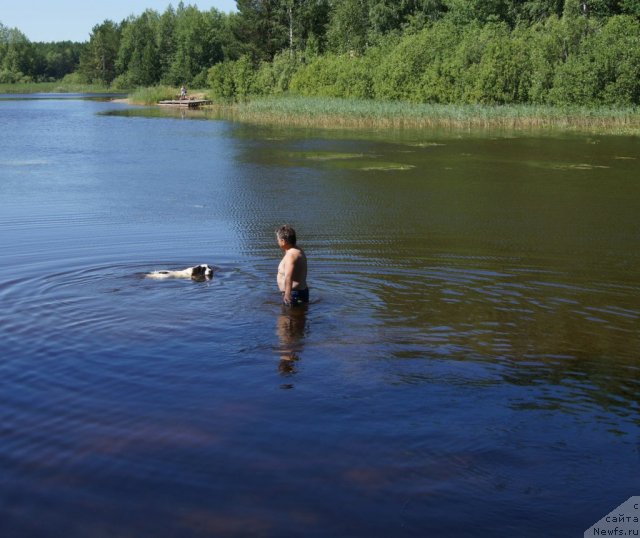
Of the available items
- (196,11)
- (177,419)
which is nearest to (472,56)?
(177,419)

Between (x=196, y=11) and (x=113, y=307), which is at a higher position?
(x=196, y=11)

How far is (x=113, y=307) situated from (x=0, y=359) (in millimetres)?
2512

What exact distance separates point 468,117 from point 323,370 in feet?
140

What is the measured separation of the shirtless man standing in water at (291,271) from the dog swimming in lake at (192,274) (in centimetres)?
204

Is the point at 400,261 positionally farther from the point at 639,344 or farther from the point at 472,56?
the point at 472,56

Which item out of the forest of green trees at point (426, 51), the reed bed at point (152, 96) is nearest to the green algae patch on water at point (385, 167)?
the forest of green trees at point (426, 51)

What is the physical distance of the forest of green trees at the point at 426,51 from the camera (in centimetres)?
5600

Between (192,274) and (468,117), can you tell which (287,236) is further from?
(468,117)

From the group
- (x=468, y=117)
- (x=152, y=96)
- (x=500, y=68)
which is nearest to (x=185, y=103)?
(x=152, y=96)

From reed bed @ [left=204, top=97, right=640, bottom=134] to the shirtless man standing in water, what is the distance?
37.9 meters

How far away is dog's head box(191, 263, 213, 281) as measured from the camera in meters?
14.0

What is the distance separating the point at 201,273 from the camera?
46.1ft

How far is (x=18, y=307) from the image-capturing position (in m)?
12.5

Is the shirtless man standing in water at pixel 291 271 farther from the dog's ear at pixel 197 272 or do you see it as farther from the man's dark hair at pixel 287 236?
the dog's ear at pixel 197 272
